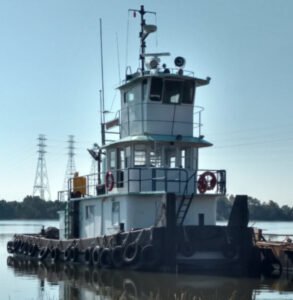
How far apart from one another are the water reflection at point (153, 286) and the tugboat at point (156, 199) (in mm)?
404

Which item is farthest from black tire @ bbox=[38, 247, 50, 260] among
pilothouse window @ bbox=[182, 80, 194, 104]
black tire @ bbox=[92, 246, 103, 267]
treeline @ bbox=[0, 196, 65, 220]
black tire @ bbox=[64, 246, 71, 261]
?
treeline @ bbox=[0, 196, 65, 220]

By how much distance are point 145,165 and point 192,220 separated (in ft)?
8.49

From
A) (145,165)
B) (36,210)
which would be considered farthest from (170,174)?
(36,210)

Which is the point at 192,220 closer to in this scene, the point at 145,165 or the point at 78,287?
the point at 145,165

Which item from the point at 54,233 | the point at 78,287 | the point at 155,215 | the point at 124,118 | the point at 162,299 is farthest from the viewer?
the point at 54,233

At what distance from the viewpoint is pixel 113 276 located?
74.4ft

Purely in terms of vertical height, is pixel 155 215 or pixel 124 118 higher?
pixel 124 118

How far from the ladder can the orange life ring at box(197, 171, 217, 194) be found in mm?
706

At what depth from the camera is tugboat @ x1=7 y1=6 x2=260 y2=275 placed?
2180 centimetres

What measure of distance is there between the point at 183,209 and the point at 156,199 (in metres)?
0.96

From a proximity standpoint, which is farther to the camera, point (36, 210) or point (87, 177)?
point (36, 210)

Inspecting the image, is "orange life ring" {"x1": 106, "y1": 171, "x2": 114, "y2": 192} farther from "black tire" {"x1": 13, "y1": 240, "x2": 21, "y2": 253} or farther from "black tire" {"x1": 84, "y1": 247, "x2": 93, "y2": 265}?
"black tire" {"x1": 13, "y1": 240, "x2": 21, "y2": 253}

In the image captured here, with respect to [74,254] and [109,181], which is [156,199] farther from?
[74,254]

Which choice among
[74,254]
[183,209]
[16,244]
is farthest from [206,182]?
[16,244]
